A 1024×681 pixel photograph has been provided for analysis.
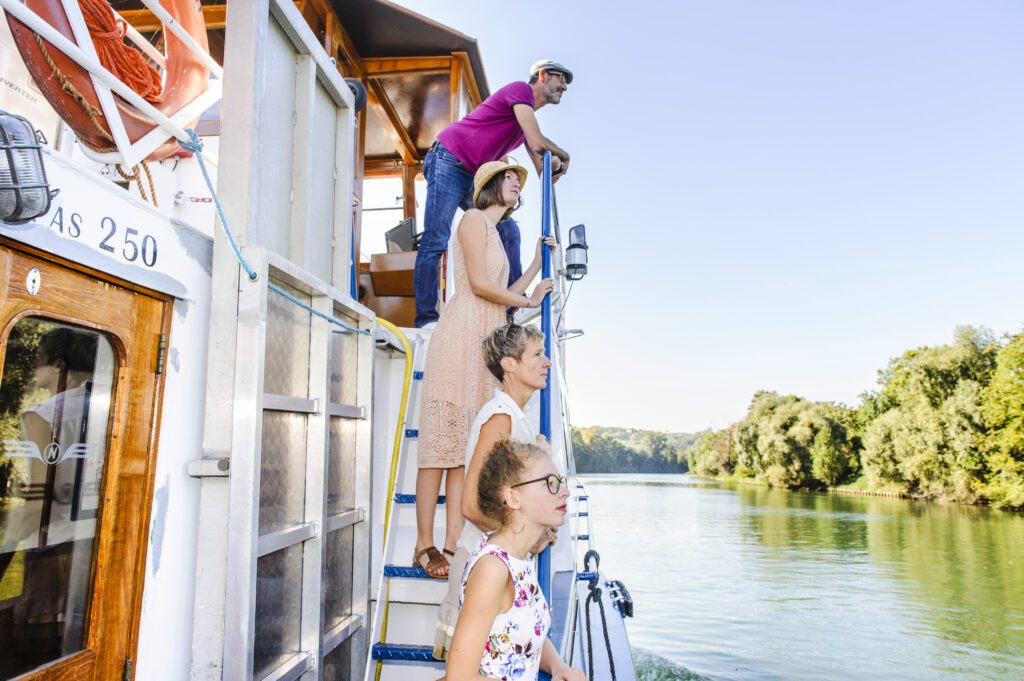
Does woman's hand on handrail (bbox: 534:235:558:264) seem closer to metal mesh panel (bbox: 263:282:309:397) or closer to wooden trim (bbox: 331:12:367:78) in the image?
metal mesh panel (bbox: 263:282:309:397)

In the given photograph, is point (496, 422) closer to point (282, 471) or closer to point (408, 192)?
point (282, 471)

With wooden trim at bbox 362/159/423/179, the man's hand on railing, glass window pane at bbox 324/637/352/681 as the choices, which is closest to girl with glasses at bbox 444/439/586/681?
glass window pane at bbox 324/637/352/681

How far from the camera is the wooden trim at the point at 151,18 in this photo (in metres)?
5.04

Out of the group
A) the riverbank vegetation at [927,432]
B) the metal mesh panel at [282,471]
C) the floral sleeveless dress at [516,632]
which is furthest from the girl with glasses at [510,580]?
the riverbank vegetation at [927,432]

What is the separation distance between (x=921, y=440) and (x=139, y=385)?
48461 millimetres

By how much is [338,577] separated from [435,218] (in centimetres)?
202

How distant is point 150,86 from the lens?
323 centimetres

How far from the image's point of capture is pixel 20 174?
135cm

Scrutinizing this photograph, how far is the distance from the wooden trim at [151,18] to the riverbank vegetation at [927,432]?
43087mm

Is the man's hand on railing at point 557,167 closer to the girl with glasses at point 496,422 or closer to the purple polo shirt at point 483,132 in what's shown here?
the purple polo shirt at point 483,132

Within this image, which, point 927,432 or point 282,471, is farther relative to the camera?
point 927,432

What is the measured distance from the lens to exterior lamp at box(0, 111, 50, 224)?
4.39ft

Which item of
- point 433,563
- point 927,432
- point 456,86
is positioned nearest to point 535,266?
point 433,563

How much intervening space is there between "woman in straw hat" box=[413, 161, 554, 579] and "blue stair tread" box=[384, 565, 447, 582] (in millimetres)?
39
